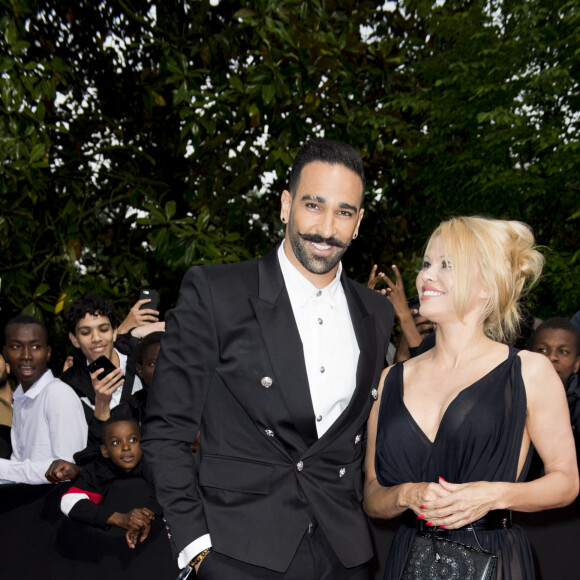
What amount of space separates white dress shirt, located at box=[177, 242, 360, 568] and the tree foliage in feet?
14.0

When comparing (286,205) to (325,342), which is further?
(286,205)

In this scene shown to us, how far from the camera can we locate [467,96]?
30.9 ft

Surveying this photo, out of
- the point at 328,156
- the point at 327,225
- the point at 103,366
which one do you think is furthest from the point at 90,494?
the point at 328,156

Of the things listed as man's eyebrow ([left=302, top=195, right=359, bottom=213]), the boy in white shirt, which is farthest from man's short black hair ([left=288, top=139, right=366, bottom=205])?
the boy in white shirt

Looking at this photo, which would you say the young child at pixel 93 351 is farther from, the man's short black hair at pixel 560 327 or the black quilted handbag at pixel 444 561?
the man's short black hair at pixel 560 327

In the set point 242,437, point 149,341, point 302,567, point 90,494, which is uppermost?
point 149,341

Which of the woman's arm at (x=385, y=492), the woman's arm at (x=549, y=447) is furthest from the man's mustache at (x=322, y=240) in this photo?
the woman's arm at (x=549, y=447)

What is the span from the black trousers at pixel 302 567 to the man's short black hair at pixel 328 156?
4.46 ft

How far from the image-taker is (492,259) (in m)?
2.91

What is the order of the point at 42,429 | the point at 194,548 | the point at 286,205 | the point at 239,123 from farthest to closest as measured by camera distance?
the point at 239,123
the point at 42,429
the point at 286,205
the point at 194,548

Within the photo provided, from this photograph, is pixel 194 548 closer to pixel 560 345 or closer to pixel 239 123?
pixel 560 345

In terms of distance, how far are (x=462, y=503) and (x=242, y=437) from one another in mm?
836

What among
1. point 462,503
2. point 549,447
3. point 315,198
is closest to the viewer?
point 462,503

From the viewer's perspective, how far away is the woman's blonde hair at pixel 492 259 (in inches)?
115
